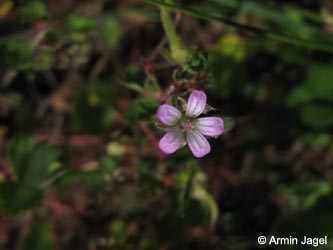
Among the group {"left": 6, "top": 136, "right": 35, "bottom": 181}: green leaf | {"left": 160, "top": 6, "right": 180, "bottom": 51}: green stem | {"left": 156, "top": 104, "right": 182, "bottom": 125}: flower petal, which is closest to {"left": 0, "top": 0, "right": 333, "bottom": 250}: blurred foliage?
{"left": 6, "top": 136, "right": 35, "bottom": 181}: green leaf

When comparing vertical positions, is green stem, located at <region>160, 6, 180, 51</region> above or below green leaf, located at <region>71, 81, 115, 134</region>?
above

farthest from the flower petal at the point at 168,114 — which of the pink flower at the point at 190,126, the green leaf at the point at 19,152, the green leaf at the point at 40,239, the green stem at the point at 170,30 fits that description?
the green leaf at the point at 40,239

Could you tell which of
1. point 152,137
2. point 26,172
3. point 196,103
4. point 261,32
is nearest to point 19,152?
point 26,172

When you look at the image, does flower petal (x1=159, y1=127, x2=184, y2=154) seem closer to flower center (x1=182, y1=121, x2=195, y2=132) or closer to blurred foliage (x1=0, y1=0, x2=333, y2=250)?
flower center (x1=182, y1=121, x2=195, y2=132)

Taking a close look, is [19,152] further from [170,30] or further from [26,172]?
[170,30]

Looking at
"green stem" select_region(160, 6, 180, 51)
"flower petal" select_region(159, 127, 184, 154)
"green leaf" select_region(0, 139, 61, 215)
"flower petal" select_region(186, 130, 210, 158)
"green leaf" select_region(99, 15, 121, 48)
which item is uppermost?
"green stem" select_region(160, 6, 180, 51)

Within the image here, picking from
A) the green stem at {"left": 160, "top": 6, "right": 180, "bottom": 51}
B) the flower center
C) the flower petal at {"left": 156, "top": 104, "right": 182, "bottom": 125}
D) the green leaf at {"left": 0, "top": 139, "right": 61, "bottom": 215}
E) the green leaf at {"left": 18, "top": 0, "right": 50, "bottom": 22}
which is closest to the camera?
the flower petal at {"left": 156, "top": 104, "right": 182, "bottom": 125}

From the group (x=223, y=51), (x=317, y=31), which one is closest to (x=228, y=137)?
(x=223, y=51)
